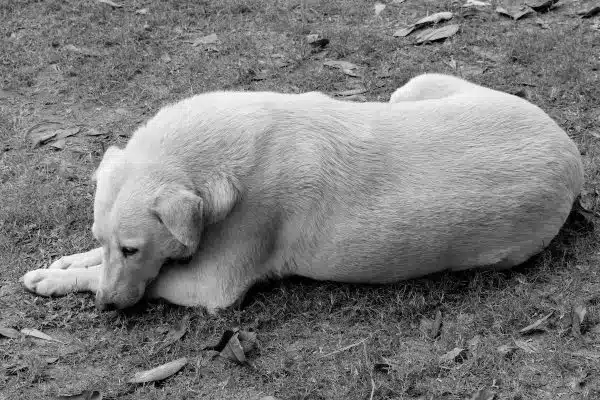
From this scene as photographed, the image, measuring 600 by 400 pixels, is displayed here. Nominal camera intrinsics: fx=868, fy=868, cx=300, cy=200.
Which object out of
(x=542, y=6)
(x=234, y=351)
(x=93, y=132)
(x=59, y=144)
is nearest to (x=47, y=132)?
(x=59, y=144)

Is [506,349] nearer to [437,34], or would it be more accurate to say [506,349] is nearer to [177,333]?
[177,333]

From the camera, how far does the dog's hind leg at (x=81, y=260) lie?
5.73 m

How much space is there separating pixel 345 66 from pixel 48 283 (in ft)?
12.5

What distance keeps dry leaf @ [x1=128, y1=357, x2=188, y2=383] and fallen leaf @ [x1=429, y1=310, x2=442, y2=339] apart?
1424mm

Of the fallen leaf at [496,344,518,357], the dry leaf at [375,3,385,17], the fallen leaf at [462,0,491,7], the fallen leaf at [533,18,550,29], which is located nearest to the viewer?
the fallen leaf at [496,344,518,357]

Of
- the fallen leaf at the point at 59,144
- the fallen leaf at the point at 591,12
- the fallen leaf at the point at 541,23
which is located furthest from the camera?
the fallen leaf at the point at 591,12

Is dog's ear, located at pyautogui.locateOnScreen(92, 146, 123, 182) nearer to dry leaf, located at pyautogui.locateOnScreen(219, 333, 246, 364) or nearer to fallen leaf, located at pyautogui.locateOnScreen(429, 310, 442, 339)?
dry leaf, located at pyautogui.locateOnScreen(219, 333, 246, 364)

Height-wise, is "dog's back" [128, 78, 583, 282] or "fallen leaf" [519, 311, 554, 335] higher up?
"dog's back" [128, 78, 583, 282]

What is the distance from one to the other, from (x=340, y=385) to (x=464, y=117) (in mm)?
1854

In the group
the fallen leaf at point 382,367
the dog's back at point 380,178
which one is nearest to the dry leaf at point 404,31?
the dog's back at point 380,178

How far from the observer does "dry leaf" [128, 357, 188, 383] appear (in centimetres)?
485

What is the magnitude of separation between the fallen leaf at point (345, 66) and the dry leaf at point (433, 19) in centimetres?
97

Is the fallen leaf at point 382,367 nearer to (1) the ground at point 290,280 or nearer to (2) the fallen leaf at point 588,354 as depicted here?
(1) the ground at point 290,280

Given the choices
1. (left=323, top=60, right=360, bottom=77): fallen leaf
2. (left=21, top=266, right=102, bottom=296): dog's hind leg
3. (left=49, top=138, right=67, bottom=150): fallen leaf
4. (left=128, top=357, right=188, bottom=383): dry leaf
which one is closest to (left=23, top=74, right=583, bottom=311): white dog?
(left=21, top=266, right=102, bottom=296): dog's hind leg
